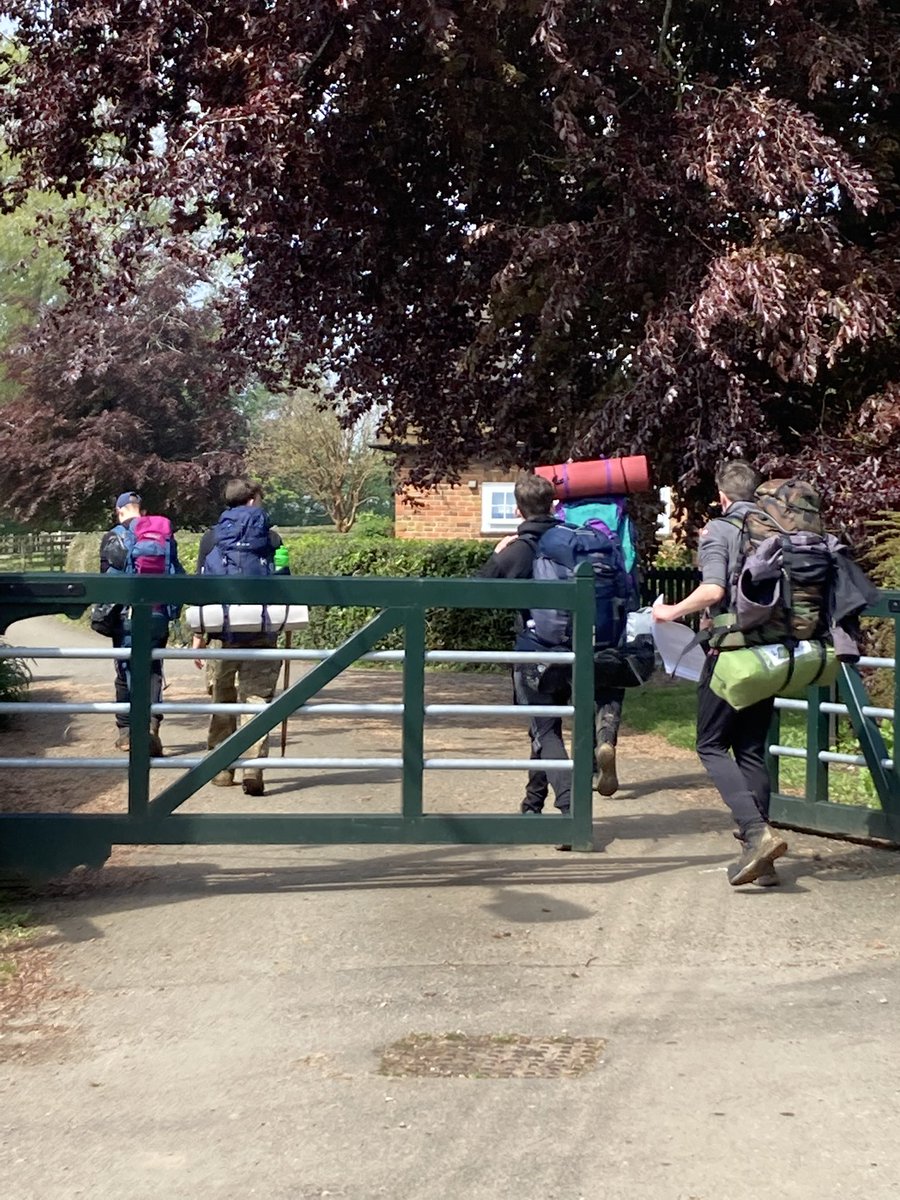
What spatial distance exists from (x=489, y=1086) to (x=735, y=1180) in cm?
92

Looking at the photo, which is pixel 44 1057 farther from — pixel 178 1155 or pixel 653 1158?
pixel 653 1158

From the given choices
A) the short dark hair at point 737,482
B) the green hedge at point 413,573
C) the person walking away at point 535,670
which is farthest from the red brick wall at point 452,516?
the short dark hair at point 737,482

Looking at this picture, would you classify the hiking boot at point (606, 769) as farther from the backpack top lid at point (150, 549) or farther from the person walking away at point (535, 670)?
the backpack top lid at point (150, 549)

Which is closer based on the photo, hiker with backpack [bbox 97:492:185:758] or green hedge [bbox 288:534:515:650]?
hiker with backpack [bbox 97:492:185:758]

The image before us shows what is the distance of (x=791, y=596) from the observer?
693cm

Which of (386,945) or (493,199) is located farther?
(493,199)

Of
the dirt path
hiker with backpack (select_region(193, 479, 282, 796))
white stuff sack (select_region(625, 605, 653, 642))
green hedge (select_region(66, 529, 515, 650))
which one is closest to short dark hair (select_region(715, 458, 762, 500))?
white stuff sack (select_region(625, 605, 653, 642))

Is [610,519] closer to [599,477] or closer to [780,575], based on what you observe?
[599,477]

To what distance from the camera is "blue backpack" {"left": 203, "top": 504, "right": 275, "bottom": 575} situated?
31.9ft

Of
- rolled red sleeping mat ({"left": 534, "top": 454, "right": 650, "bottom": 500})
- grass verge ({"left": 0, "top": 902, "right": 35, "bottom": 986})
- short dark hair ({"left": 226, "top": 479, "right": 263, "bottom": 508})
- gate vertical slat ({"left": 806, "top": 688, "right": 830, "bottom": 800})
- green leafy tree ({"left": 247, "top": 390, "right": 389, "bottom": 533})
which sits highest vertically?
green leafy tree ({"left": 247, "top": 390, "right": 389, "bottom": 533})

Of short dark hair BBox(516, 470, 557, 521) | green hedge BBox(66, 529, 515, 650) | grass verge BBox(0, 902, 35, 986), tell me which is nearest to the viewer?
grass verge BBox(0, 902, 35, 986)

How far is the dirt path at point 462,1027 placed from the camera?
3.97 metres

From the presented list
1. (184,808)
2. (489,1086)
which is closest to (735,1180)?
(489,1086)

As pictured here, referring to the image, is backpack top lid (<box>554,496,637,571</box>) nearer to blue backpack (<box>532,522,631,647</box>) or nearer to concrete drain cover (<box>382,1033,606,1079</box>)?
blue backpack (<box>532,522,631,647</box>)
